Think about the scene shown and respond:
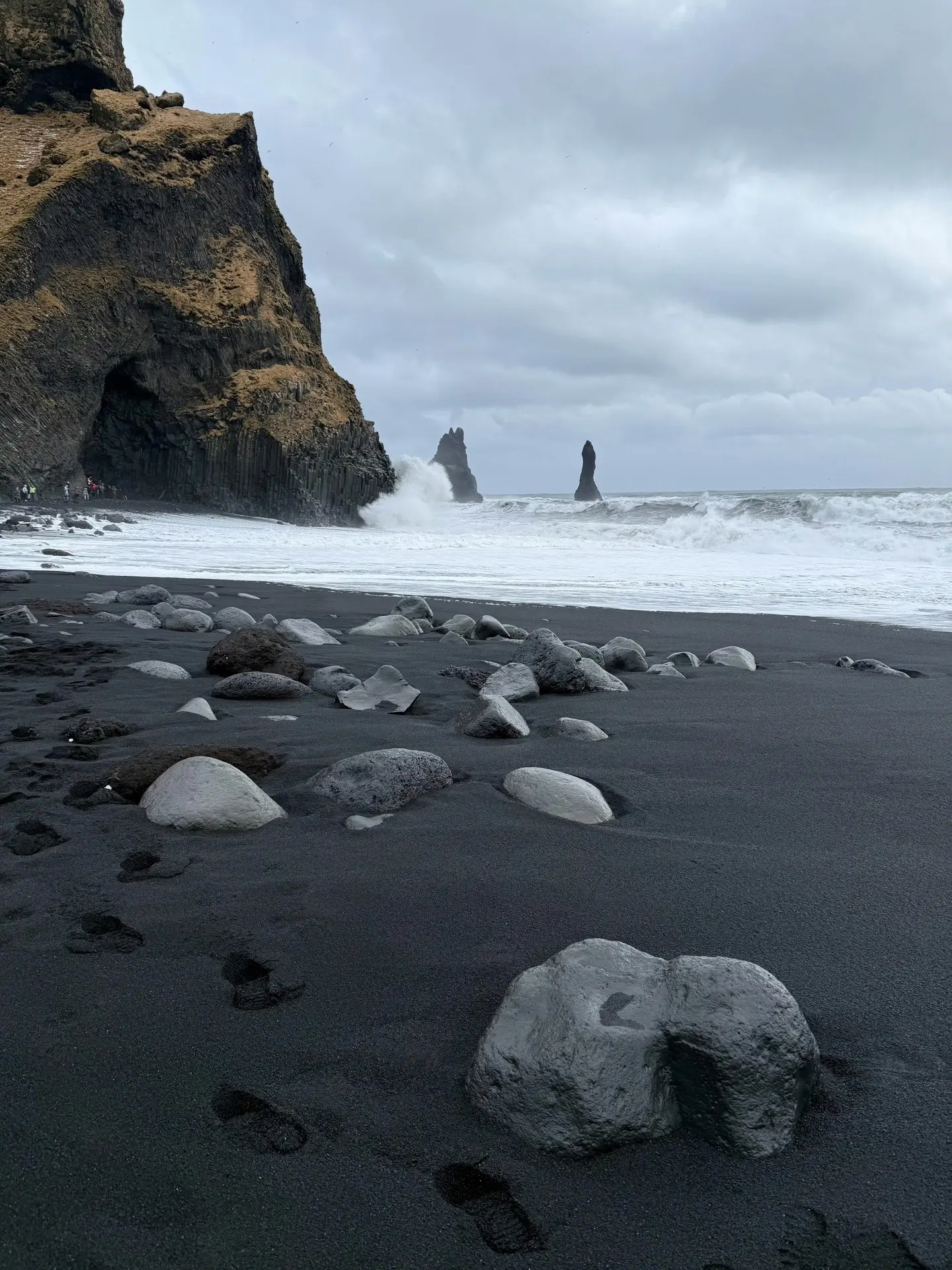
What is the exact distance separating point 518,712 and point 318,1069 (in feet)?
6.28

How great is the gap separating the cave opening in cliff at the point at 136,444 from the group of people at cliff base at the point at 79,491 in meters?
0.54

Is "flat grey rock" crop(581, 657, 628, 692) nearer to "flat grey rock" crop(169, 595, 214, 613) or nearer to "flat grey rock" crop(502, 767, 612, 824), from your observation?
"flat grey rock" crop(502, 767, 612, 824)

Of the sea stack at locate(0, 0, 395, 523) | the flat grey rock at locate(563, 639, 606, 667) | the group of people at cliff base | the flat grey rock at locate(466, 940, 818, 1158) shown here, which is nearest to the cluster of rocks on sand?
the flat grey rock at locate(466, 940, 818, 1158)

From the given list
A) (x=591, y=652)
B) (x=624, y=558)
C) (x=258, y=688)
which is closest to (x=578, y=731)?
(x=258, y=688)

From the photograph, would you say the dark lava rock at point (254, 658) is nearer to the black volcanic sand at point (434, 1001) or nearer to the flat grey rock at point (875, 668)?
the black volcanic sand at point (434, 1001)

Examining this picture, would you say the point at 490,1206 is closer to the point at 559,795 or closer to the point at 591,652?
the point at 559,795

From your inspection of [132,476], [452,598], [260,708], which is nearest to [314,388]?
[132,476]

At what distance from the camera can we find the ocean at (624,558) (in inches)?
316

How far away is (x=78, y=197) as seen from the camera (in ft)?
77.4

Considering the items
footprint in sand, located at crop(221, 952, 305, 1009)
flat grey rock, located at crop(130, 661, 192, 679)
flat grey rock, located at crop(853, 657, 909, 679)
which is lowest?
footprint in sand, located at crop(221, 952, 305, 1009)

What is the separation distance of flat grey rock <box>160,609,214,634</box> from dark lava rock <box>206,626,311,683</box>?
4.10ft

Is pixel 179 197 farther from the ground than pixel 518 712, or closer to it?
farther from the ground

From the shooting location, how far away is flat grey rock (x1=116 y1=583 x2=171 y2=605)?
568 centimetres

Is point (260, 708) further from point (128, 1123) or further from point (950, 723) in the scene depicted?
point (950, 723)
